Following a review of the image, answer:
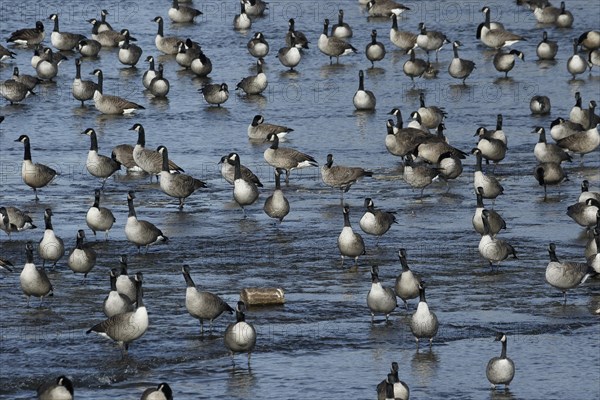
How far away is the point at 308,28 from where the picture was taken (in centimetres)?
4775

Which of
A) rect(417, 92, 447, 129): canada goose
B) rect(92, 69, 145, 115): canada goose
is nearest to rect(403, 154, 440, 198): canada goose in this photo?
rect(417, 92, 447, 129): canada goose

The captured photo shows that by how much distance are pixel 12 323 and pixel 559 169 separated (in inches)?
481

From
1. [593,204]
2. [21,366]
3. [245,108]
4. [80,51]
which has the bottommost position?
[21,366]

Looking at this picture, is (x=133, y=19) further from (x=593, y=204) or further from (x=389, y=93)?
(x=593, y=204)

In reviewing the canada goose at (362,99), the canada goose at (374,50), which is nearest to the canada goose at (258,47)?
the canada goose at (374,50)

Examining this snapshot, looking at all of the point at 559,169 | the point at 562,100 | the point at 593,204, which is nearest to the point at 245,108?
the point at 562,100

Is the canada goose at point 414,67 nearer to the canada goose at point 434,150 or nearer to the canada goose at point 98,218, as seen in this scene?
the canada goose at point 434,150

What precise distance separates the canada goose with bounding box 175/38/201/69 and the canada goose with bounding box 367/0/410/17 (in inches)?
368

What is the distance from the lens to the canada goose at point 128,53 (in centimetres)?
4188

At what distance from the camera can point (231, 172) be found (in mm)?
27656

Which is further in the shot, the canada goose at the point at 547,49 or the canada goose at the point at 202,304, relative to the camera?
the canada goose at the point at 547,49

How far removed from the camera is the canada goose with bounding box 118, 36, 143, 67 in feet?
137

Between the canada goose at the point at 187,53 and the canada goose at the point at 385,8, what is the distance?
9.35 meters

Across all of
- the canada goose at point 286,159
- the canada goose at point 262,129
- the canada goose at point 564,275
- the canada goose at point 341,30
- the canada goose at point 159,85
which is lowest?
the canada goose at point 564,275
